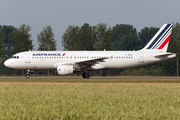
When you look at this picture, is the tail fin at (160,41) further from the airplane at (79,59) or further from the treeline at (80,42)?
the treeline at (80,42)

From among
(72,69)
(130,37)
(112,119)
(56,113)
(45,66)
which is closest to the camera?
(112,119)

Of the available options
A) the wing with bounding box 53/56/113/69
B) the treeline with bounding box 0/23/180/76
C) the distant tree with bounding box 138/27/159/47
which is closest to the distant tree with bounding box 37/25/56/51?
the treeline with bounding box 0/23/180/76

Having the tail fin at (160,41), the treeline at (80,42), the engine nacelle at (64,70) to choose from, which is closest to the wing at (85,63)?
the engine nacelle at (64,70)

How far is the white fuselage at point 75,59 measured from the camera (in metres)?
37.2

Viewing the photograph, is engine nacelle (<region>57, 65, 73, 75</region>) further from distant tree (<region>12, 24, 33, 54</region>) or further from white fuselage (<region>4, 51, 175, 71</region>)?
distant tree (<region>12, 24, 33, 54</region>)

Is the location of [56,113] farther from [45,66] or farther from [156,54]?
[156,54]

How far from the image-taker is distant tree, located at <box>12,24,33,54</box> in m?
52.0

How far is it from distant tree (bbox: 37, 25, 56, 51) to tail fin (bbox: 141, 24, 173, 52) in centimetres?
1976

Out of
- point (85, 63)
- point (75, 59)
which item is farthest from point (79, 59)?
point (85, 63)

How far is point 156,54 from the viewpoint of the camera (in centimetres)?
3862

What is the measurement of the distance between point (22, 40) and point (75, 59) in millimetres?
19413

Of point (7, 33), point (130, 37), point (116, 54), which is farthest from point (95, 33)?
point (7, 33)

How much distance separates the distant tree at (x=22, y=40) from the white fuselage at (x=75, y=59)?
47.4ft

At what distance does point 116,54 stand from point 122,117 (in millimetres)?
29749
